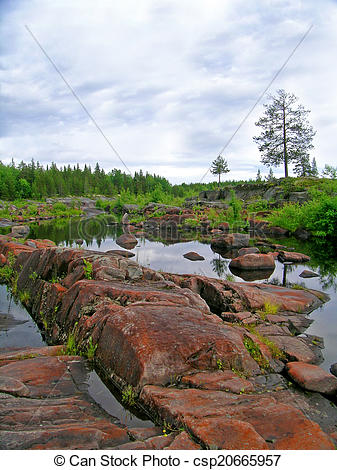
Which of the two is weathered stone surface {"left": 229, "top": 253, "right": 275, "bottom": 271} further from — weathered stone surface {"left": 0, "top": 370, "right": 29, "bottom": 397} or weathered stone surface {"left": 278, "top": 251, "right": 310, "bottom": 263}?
weathered stone surface {"left": 0, "top": 370, "right": 29, "bottom": 397}

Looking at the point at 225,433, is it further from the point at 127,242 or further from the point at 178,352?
the point at 127,242

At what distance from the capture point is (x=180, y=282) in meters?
11.2

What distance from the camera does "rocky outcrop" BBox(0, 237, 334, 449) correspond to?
3.99 meters

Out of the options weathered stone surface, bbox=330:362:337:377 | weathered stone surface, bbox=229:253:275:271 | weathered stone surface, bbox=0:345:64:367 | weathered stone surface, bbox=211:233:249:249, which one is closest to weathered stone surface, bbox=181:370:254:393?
weathered stone surface, bbox=330:362:337:377

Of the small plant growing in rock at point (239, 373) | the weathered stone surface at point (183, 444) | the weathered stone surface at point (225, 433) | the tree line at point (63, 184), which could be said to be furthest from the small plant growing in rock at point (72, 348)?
the tree line at point (63, 184)

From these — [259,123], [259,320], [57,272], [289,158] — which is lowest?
[259,320]

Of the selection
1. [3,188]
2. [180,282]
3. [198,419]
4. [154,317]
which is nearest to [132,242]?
[180,282]

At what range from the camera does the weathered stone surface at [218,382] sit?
5121 millimetres

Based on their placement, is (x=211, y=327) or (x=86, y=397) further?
(x=211, y=327)

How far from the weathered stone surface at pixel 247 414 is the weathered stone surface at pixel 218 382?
17 centimetres

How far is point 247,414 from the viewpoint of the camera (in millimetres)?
4379

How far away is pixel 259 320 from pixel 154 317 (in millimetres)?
3917

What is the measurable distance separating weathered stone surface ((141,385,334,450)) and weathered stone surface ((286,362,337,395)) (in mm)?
1320
